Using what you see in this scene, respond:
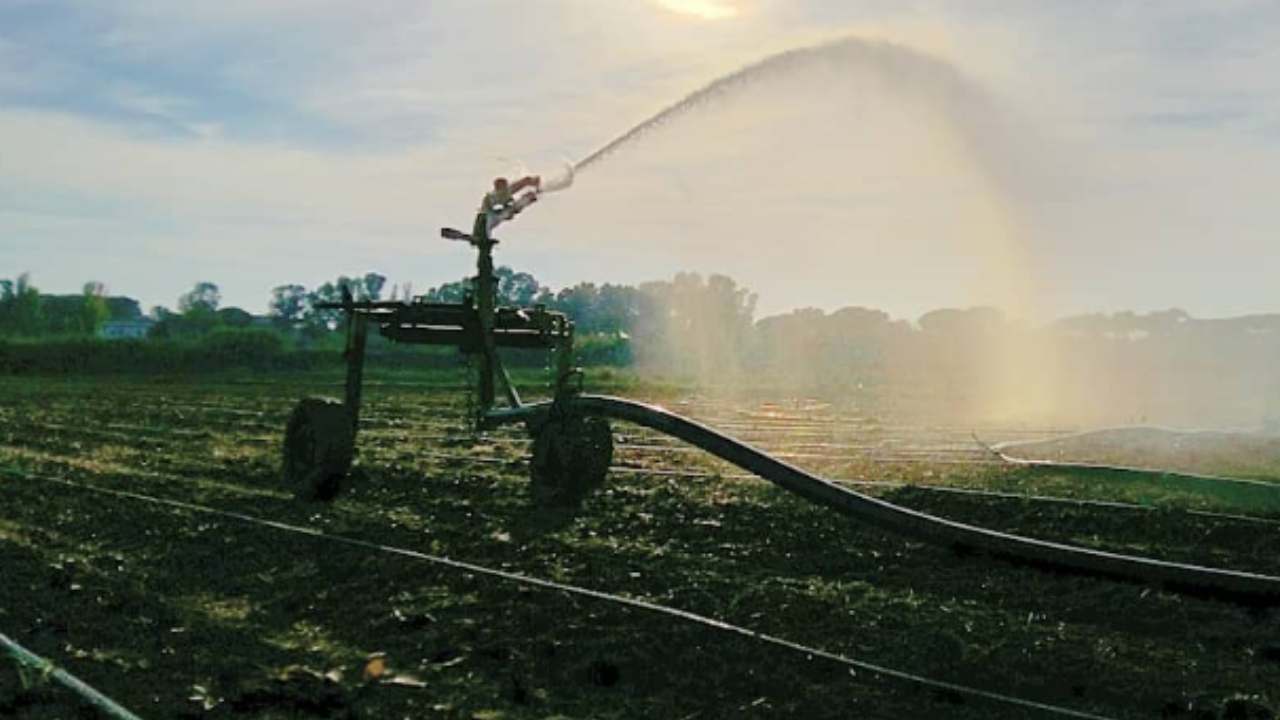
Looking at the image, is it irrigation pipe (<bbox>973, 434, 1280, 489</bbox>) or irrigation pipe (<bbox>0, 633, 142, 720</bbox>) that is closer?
irrigation pipe (<bbox>0, 633, 142, 720</bbox>)

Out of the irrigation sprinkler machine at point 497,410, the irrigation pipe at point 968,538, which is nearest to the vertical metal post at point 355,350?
the irrigation sprinkler machine at point 497,410

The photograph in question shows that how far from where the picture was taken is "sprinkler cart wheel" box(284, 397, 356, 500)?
14.7 metres

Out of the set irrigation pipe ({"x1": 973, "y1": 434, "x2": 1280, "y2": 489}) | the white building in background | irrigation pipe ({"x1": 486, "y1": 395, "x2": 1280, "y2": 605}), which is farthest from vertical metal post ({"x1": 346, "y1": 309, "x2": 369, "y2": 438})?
the white building in background

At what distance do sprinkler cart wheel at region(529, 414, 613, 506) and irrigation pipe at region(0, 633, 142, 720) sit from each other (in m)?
6.44

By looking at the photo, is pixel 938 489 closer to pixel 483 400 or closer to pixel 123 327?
pixel 483 400

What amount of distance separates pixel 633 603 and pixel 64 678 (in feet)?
11.4

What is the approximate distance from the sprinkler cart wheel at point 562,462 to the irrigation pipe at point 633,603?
245cm

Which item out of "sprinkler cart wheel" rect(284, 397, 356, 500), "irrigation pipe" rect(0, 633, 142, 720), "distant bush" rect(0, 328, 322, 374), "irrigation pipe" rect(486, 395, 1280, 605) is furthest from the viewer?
"distant bush" rect(0, 328, 322, 374)

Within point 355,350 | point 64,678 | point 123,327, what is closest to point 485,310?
point 355,350

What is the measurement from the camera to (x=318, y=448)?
580 inches

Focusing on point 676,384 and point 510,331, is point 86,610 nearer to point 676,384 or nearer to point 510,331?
point 510,331

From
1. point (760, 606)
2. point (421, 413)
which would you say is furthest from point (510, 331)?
point (421, 413)

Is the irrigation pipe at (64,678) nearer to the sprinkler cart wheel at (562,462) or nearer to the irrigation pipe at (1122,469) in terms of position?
the sprinkler cart wheel at (562,462)

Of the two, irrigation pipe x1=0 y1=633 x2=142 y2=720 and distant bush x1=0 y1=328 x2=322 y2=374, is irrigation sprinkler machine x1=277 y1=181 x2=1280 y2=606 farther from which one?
distant bush x1=0 y1=328 x2=322 y2=374
